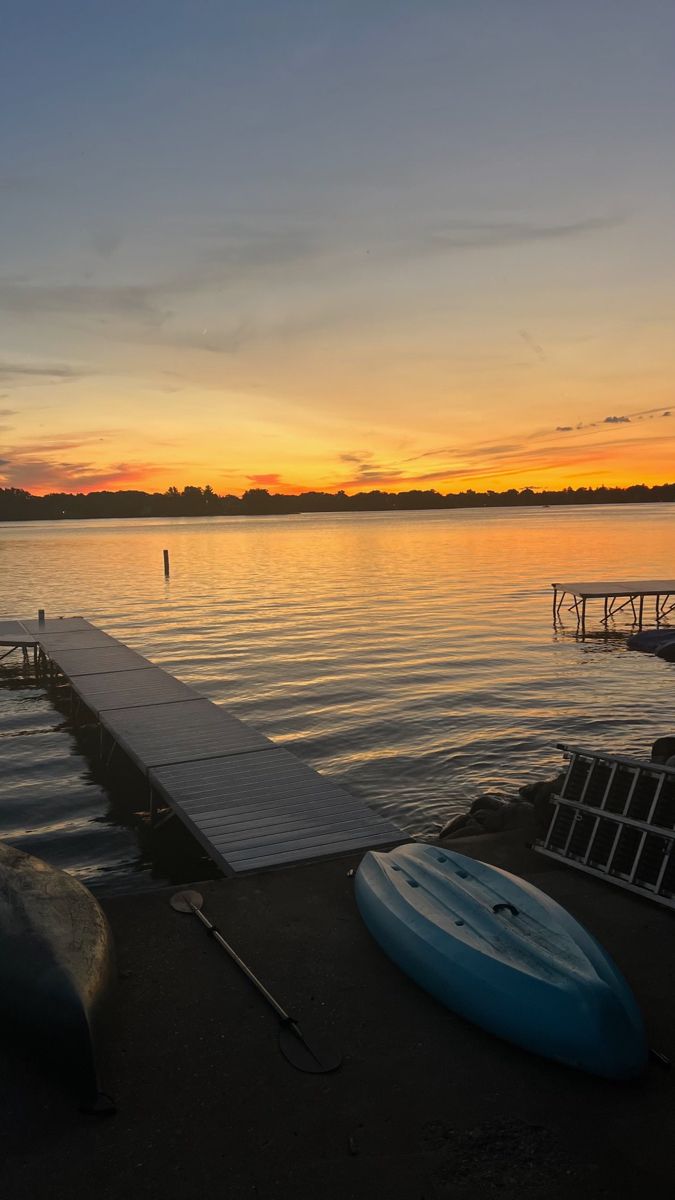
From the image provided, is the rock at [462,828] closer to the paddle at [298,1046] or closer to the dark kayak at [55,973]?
the paddle at [298,1046]

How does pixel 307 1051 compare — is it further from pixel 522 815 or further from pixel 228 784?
pixel 228 784

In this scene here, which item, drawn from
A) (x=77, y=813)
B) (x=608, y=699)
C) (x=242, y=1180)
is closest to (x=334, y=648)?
(x=608, y=699)

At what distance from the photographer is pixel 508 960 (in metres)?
6.59

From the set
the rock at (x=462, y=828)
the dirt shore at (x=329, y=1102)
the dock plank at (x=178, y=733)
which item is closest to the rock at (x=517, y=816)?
the rock at (x=462, y=828)

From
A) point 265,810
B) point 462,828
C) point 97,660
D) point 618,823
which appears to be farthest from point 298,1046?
point 97,660

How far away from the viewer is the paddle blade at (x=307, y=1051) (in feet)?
19.9

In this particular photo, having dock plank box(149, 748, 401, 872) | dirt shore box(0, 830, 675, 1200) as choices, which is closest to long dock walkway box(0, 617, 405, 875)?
dock plank box(149, 748, 401, 872)

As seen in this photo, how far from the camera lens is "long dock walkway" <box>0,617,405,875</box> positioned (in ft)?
33.2

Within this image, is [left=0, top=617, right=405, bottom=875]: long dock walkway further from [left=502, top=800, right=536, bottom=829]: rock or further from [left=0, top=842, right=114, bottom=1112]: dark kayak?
[left=0, top=842, right=114, bottom=1112]: dark kayak

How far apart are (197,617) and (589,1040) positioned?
121ft

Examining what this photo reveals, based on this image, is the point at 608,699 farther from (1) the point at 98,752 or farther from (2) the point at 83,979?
(2) the point at 83,979

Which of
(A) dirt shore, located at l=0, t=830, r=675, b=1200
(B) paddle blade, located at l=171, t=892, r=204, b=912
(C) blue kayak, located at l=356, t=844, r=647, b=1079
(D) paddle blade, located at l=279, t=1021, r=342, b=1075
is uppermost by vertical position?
(C) blue kayak, located at l=356, t=844, r=647, b=1079

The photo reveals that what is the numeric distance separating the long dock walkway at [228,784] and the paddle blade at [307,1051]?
10.2ft

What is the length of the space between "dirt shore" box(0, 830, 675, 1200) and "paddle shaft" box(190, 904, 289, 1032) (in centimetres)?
9
